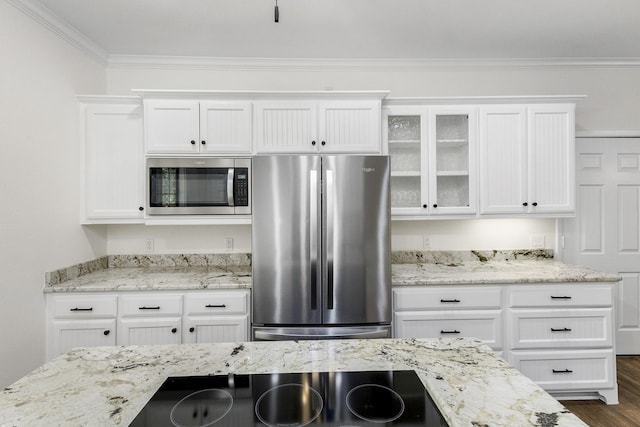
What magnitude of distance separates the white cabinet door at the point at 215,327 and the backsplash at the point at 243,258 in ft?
2.32

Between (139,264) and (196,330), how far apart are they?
1.02 m

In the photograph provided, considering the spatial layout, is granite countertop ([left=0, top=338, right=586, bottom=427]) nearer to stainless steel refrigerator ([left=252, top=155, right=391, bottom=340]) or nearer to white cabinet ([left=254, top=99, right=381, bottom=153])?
stainless steel refrigerator ([left=252, top=155, right=391, bottom=340])

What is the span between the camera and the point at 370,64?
10.0 feet

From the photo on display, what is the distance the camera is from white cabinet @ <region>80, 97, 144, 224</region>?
260 centimetres

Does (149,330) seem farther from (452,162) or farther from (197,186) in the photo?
(452,162)

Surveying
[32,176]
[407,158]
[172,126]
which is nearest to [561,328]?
[407,158]

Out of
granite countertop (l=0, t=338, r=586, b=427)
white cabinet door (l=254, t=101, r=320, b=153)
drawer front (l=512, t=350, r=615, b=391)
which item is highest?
white cabinet door (l=254, t=101, r=320, b=153)

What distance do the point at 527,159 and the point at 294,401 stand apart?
2657mm

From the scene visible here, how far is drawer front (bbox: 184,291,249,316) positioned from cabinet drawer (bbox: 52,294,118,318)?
50 centimetres

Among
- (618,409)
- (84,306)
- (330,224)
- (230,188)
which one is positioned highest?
(230,188)

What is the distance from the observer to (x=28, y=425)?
2.48 ft

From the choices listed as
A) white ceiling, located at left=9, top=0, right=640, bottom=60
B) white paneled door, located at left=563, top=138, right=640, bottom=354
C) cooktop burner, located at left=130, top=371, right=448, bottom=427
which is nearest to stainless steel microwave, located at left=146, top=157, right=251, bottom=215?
white ceiling, located at left=9, top=0, right=640, bottom=60

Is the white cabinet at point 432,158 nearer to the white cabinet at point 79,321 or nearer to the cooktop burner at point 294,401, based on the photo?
the cooktop burner at point 294,401

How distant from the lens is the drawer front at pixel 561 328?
238cm
